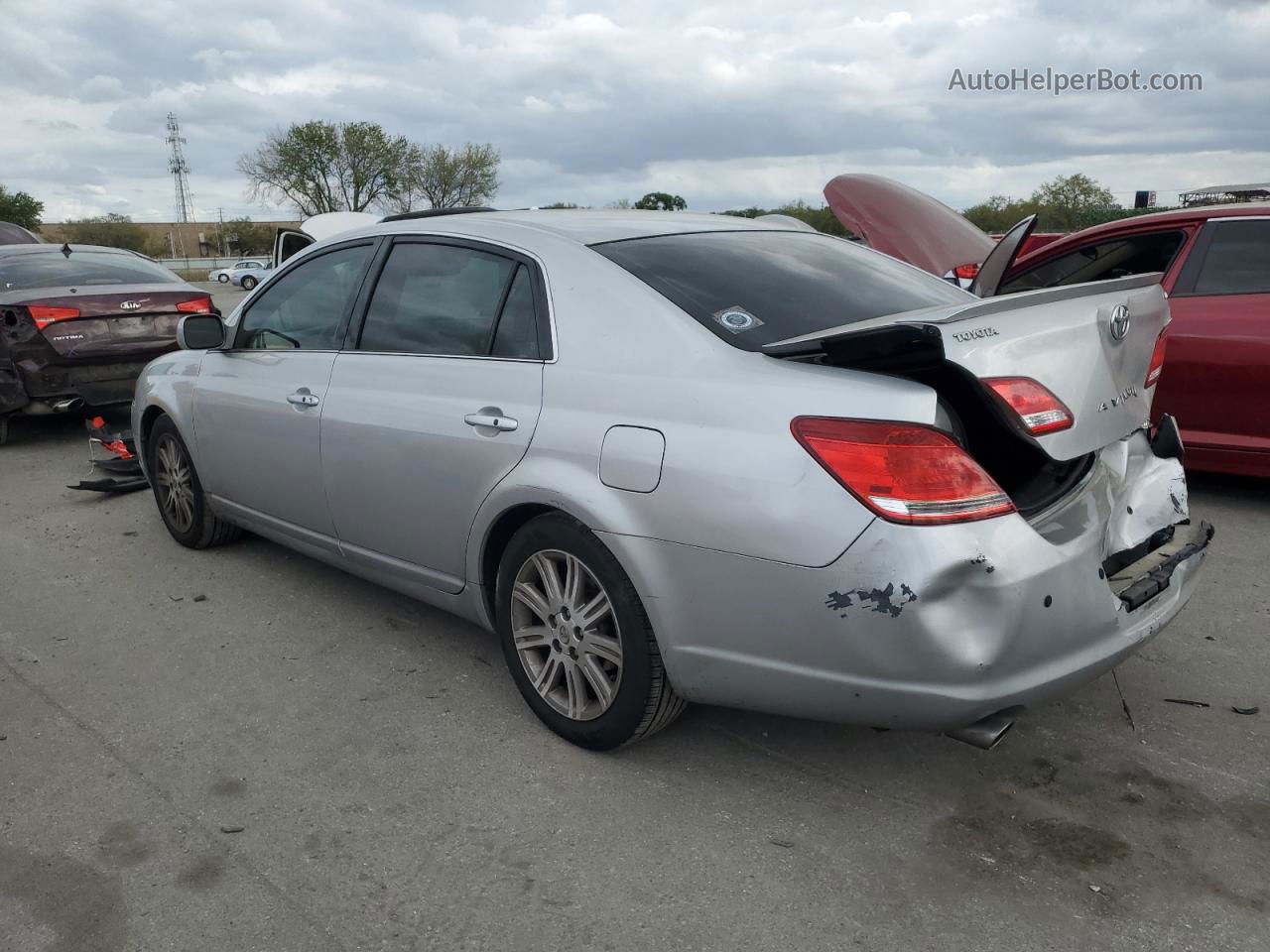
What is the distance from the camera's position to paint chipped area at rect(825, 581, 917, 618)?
2312 millimetres

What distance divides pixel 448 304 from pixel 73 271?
633cm

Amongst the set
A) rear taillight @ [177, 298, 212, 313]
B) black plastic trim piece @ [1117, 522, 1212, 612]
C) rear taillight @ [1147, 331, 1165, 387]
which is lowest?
black plastic trim piece @ [1117, 522, 1212, 612]

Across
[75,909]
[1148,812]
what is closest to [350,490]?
[75,909]

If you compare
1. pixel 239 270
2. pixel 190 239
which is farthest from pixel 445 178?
pixel 190 239

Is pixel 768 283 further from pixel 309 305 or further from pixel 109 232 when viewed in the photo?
pixel 109 232

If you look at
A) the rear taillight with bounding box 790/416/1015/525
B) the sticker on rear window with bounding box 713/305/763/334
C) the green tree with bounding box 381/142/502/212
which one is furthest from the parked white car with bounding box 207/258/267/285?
the rear taillight with bounding box 790/416/1015/525

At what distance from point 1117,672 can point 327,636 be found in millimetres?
2923

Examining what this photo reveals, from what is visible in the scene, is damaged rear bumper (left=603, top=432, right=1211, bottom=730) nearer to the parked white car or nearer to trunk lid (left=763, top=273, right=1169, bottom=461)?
trunk lid (left=763, top=273, right=1169, bottom=461)

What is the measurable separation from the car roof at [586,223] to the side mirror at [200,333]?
0.95 metres

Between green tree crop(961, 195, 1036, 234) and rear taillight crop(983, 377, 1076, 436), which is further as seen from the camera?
green tree crop(961, 195, 1036, 234)

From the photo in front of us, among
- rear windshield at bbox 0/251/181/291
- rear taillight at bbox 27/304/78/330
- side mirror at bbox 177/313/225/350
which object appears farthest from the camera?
rear windshield at bbox 0/251/181/291

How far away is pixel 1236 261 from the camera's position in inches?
216

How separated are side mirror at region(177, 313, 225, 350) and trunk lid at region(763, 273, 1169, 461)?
283cm

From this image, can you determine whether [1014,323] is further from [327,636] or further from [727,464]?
[327,636]
